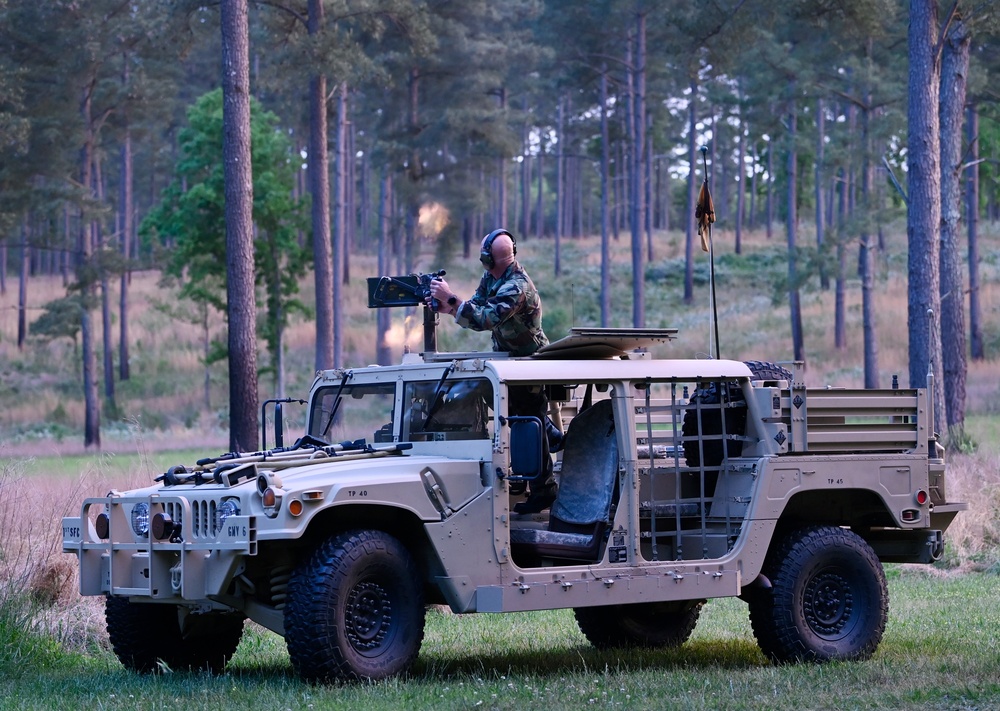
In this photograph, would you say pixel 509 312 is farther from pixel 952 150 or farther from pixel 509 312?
pixel 952 150

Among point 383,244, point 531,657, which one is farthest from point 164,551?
point 383,244

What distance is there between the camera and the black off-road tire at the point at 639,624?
32.3ft

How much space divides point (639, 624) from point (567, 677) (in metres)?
1.94

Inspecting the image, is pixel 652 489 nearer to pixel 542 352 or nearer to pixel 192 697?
pixel 542 352

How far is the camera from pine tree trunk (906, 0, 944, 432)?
18.7 meters

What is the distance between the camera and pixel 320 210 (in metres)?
27.4

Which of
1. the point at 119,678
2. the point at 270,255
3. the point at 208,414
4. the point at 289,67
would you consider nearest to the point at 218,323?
the point at 208,414

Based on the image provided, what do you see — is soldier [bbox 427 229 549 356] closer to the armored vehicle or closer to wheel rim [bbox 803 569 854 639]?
the armored vehicle

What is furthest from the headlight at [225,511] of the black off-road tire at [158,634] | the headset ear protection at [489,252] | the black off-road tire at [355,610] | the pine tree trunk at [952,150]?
the pine tree trunk at [952,150]

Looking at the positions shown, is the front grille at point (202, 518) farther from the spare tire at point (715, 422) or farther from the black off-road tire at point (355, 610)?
the spare tire at point (715, 422)

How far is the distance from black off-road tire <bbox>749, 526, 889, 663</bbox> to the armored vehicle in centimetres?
2

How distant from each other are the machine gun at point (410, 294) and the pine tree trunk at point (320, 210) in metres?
17.7

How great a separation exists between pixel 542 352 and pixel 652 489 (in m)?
1.24

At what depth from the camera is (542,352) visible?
839 centimetres
